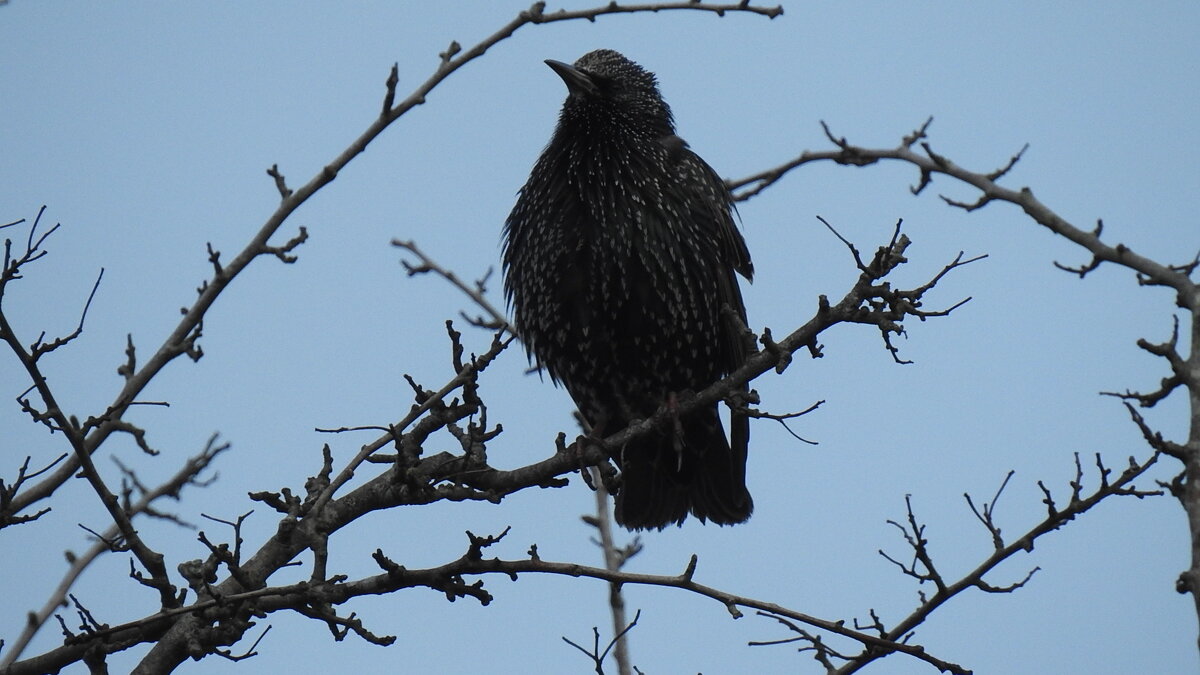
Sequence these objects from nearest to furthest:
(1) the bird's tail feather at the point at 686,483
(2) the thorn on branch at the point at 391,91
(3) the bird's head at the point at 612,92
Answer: (2) the thorn on branch at the point at 391,91
(1) the bird's tail feather at the point at 686,483
(3) the bird's head at the point at 612,92

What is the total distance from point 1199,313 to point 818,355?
1736 mm

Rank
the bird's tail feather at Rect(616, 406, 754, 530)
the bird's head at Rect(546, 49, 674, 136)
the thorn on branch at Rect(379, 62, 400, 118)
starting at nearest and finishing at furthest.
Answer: the thorn on branch at Rect(379, 62, 400, 118) → the bird's tail feather at Rect(616, 406, 754, 530) → the bird's head at Rect(546, 49, 674, 136)

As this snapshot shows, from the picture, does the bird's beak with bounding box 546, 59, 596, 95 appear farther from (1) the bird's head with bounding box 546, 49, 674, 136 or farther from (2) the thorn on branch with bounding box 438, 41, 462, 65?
(2) the thorn on branch with bounding box 438, 41, 462, 65

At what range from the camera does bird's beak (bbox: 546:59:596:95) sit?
6.11 m

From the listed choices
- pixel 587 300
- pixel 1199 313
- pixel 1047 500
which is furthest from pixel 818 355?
pixel 1199 313

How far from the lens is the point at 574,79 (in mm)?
6109

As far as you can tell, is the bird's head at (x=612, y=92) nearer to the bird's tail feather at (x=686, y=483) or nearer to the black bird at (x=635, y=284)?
the black bird at (x=635, y=284)

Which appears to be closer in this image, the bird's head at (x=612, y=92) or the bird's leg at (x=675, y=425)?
the bird's leg at (x=675, y=425)

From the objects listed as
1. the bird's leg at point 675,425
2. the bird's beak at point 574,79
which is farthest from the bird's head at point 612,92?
the bird's leg at point 675,425

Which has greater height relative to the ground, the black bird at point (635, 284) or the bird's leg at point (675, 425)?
the black bird at point (635, 284)

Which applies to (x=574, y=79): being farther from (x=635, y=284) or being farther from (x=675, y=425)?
(x=675, y=425)

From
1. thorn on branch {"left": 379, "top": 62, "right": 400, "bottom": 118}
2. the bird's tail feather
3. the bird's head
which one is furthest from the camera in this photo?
the bird's head

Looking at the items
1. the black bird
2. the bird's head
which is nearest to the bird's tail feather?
the black bird

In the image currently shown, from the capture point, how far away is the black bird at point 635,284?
18.0 feet
